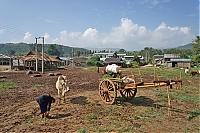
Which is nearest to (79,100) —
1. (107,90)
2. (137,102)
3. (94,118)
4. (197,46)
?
(107,90)

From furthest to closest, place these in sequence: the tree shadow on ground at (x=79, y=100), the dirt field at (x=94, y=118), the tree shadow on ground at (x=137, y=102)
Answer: the tree shadow on ground at (x=79, y=100), the tree shadow on ground at (x=137, y=102), the dirt field at (x=94, y=118)

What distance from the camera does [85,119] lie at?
774 centimetres

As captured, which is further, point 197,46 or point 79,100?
point 197,46

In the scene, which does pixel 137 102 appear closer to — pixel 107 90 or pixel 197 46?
pixel 107 90

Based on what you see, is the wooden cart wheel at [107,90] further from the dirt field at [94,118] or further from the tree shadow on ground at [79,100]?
the tree shadow on ground at [79,100]

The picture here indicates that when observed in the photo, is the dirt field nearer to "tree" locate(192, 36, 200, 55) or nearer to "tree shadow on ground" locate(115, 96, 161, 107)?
"tree shadow on ground" locate(115, 96, 161, 107)

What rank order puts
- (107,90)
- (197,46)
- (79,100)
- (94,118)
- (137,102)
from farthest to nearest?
(197,46) < (79,100) < (137,102) < (107,90) < (94,118)

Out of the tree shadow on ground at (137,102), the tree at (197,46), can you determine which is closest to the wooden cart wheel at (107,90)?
the tree shadow on ground at (137,102)

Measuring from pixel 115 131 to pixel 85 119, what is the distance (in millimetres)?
1753

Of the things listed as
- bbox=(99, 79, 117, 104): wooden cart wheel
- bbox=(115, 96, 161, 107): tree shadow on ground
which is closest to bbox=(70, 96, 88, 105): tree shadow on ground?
bbox=(99, 79, 117, 104): wooden cart wheel

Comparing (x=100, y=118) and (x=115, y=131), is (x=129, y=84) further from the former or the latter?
(x=115, y=131)

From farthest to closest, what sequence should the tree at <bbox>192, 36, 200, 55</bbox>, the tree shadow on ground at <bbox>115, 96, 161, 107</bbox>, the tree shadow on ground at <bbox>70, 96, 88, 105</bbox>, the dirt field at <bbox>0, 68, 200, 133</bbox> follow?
1. the tree at <bbox>192, 36, 200, 55</bbox>
2. the tree shadow on ground at <bbox>70, 96, 88, 105</bbox>
3. the tree shadow on ground at <bbox>115, 96, 161, 107</bbox>
4. the dirt field at <bbox>0, 68, 200, 133</bbox>

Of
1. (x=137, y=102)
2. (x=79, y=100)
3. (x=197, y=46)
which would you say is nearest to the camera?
(x=137, y=102)

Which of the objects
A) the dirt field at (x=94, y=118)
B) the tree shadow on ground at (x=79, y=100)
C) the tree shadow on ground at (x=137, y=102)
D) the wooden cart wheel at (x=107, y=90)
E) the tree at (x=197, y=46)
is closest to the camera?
the dirt field at (x=94, y=118)
